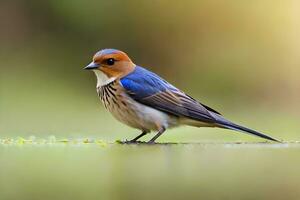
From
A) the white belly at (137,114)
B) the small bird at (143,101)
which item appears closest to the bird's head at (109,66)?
the small bird at (143,101)

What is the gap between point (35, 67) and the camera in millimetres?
12258

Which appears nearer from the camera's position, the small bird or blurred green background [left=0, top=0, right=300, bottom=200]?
the small bird

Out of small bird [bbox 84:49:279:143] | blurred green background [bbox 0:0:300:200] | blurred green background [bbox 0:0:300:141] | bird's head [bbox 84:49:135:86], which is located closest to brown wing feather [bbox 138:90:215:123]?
small bird [bbox 84:49:279:143]

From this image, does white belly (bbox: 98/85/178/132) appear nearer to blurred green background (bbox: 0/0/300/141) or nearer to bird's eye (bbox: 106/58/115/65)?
bird's eye (bbox: 106/58/115/65)

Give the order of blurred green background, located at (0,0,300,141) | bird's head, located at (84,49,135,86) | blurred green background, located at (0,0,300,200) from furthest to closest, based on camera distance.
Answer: blurred green background, located at (0,0,300,141) < blurred green background, located at (0,0,300,200) < bird's head, located at (84,49,135,86)

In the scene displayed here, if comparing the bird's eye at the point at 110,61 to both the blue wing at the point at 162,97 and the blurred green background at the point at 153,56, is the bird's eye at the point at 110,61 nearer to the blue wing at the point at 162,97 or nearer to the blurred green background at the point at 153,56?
the blue wing at the point at 162,97

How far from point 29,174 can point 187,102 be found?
256cm

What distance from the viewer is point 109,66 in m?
6.28

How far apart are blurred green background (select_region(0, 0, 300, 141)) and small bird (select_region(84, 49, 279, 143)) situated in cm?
477

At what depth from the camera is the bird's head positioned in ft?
Answer: 20.4
